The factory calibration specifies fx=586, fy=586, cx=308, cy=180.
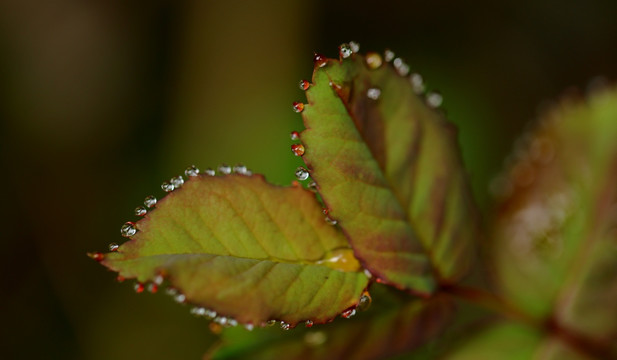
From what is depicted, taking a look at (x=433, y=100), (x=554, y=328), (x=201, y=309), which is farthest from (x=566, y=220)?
(x=201, y=309)

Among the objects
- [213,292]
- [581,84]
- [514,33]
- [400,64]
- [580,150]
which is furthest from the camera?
[514,33]

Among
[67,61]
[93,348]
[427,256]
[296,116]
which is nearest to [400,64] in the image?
[427,256]

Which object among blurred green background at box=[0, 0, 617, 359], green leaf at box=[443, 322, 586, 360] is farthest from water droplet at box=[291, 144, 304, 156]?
blurred green background at box=[0, 0, 617, 359]

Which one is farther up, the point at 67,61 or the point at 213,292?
the point at 67,61

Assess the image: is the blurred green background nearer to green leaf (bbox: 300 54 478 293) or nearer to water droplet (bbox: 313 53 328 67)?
green leaf (bbox: 300 54 478 293)

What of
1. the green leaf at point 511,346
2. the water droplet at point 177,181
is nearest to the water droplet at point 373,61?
the water droplet at point 177,181

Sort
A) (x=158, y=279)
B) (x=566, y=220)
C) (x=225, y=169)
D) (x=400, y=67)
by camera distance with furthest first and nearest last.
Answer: (x=566, y=220), (x=400, y=67), (x=225, y=169), (x=158, y=279)

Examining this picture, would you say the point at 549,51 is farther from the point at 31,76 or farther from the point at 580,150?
the point at 31,76

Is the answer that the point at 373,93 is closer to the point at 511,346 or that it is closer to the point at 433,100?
the point at 433,100
